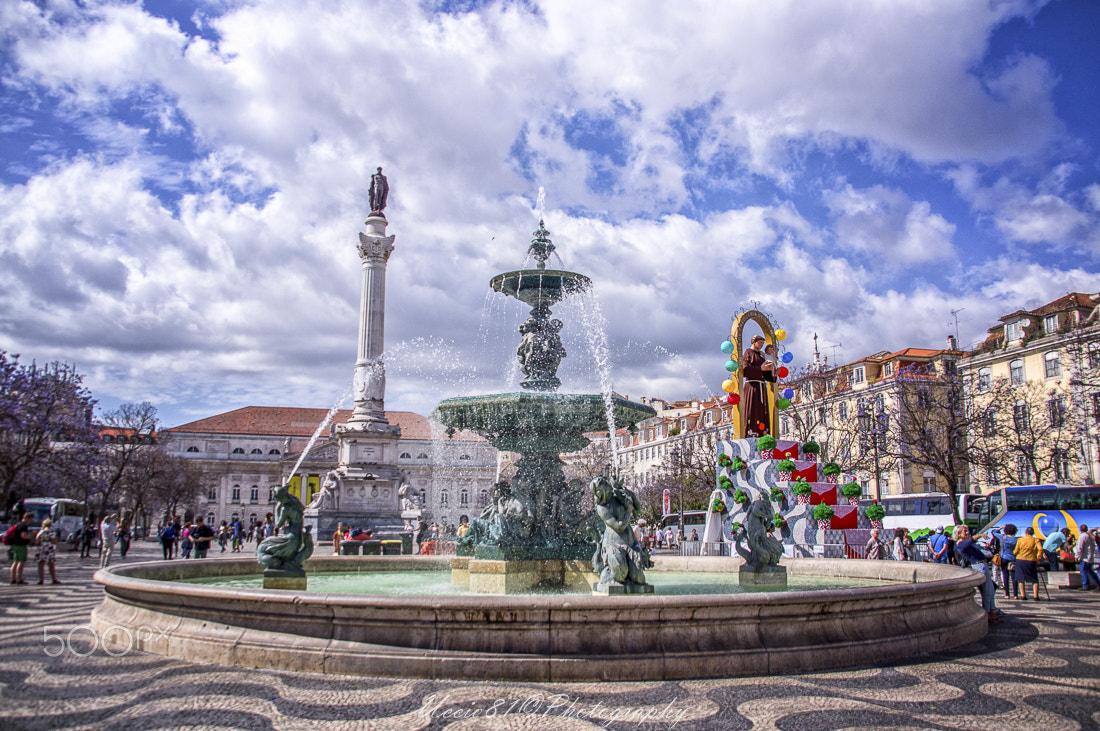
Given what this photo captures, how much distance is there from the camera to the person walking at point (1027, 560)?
12.3m

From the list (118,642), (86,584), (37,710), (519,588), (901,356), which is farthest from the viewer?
(901,356)

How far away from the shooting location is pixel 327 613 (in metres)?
5.73

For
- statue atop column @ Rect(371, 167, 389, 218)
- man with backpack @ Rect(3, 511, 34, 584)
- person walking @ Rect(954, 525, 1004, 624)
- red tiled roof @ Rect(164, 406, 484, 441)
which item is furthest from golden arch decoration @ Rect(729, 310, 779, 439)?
red tiled roof @ Rect(164, 406, 484, 441)

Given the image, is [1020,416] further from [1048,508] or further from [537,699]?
[537,699]

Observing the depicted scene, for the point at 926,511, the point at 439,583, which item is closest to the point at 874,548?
the point at 439,583

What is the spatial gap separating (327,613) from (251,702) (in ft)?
2.98

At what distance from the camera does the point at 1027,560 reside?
40.4ft

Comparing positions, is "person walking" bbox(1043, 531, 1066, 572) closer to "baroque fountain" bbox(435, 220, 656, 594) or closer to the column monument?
"baroque fountain" bbox(435, 220, 656, 594)

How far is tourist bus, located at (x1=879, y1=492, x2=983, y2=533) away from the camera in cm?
2892

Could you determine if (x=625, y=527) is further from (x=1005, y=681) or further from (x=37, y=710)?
(x=37, y=710)

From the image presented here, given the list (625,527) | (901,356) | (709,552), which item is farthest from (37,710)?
(901,356)

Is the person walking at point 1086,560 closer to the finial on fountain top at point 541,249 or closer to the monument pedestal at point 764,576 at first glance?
the monument pedestal at point 764,576

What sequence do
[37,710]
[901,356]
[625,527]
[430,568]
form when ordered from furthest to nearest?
[901,356]
[430,568]
[625,527]
[37,710]

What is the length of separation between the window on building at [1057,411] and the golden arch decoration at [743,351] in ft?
63.0
